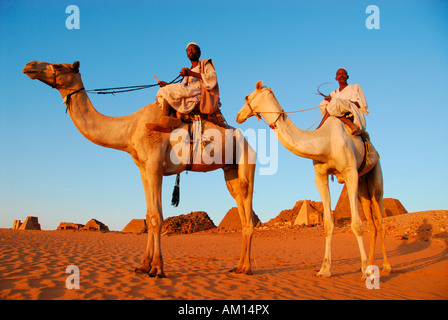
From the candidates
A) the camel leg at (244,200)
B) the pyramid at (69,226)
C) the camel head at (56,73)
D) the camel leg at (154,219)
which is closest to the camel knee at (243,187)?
the camel leg at (244,200)

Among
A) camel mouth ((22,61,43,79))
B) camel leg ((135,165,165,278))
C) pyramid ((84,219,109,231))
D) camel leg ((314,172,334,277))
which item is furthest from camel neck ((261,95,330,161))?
pyramid ((84,219,109,231))

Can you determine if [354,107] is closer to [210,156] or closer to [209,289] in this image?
[210,156]

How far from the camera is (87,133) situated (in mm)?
6523

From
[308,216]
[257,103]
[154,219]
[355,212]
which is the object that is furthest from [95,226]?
[355,212]

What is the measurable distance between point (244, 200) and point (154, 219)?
2.13 meters

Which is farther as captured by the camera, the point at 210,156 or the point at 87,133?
the point at 210,156

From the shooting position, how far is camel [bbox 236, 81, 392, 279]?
7.09 metres

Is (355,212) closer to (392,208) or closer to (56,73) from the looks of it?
(56,73)

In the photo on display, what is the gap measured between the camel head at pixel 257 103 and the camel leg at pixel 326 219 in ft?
6.41

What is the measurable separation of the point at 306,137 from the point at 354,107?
1539mm

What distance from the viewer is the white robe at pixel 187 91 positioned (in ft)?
22.1

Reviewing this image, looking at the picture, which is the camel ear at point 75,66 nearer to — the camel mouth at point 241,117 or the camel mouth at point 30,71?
the camel mouth at point 30,71

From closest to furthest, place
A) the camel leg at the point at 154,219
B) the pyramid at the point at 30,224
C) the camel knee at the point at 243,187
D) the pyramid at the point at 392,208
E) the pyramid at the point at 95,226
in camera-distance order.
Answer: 1. the camel leg at the point at 154,219
2. the camel knee at the point at 243,187
3. the pyramid at the point at 392,208
4. the pyramid at the point at 30,224
5. the pyramid at the point at 95,226
